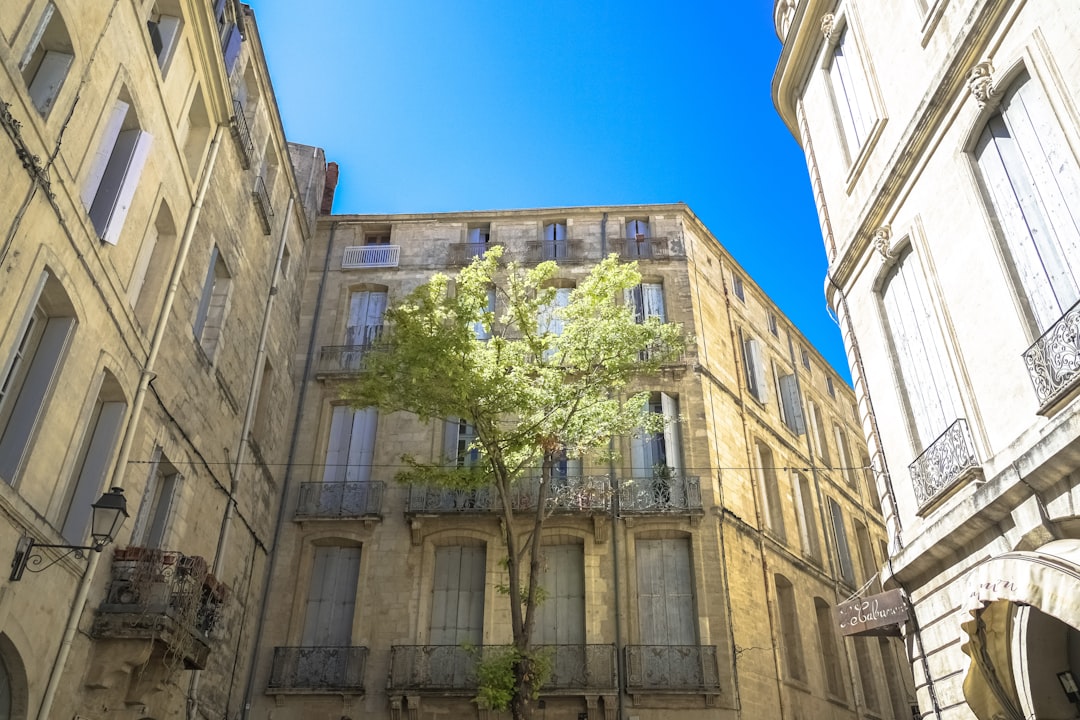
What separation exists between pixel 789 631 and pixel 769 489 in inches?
116

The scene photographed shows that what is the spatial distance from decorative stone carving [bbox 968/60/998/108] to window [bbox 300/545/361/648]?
11993 millimetres

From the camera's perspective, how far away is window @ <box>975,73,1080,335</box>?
643 cm

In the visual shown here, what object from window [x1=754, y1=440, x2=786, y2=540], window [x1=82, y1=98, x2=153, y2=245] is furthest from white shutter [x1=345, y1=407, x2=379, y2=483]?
window [x1=754, y1=440, x2=786, y2=540]

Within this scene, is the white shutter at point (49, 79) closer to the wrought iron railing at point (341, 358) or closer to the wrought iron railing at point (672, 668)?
the wrought iron railing at point (341, 358)

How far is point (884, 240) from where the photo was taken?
925 centimetres

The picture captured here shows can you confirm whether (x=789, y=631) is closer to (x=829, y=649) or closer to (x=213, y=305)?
(x=829, y=649)

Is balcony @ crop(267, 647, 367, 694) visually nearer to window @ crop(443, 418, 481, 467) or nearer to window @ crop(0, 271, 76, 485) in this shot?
window @ crop(443, 418, 481, 467)

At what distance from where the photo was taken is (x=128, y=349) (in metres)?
9.91

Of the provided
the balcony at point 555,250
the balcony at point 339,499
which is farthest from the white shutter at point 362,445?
the balcony at point 555,250

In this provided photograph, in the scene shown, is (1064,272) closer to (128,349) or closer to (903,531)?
(903,531)

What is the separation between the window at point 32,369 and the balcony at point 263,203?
6.66 m

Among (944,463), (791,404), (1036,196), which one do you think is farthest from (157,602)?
(791,404)

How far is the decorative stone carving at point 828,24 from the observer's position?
11.0m

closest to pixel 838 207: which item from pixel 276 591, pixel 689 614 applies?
pixel 689 614
